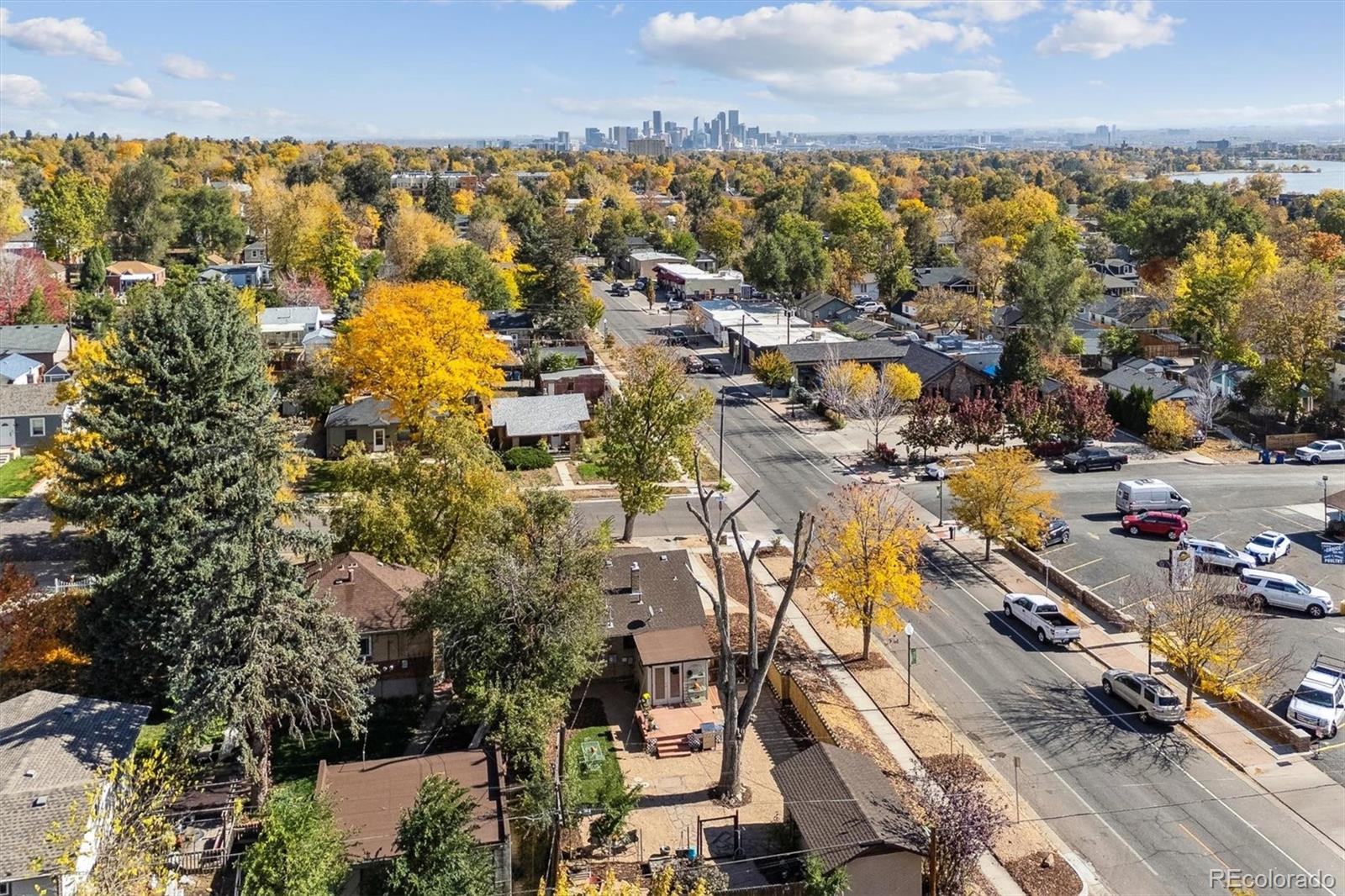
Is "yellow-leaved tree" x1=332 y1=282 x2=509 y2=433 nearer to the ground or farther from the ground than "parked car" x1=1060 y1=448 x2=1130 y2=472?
farther from the ground

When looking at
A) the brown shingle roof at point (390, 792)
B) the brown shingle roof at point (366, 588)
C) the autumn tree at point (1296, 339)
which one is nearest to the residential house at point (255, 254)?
the brown shingle roof at point (366, 588)

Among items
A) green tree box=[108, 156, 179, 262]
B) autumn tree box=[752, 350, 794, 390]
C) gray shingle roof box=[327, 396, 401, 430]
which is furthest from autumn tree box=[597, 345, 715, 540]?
green tree box=[108, 156, 179, 262]

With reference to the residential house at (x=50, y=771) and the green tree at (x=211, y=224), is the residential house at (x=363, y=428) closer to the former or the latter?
the residential house at (x=50, y=771)

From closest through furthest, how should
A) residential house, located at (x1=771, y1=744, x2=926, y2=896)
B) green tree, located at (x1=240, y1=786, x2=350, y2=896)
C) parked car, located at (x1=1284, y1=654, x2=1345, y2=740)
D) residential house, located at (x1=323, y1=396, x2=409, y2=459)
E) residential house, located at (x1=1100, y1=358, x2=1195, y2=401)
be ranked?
green tree, located at (x1=240, y1=786, x2=350, y2=896) < residential house, located at (x1=771, y1=744, x2=926, y2=896) < parked car, located at (x1=1284, y1=654, x2=1345, y2=740) < residential house, located at (x1=323, y1=396, x2=409, y2=459) < residential house, located at (x1=1100, y1=358, x2=1195, y2=401)

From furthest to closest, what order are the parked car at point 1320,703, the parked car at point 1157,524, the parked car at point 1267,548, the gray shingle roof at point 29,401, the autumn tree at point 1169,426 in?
the autumn tree at point 1169,426 < the gray shingle roof at point 29,401 < the parked car at point 1157,524 < the parked car at point 1267,548 < the parked car at point 1320,703

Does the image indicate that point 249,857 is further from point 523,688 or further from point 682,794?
point 682,794

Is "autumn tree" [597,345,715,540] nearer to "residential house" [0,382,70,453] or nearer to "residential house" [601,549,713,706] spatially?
"residential house" [601,549,713,706]
